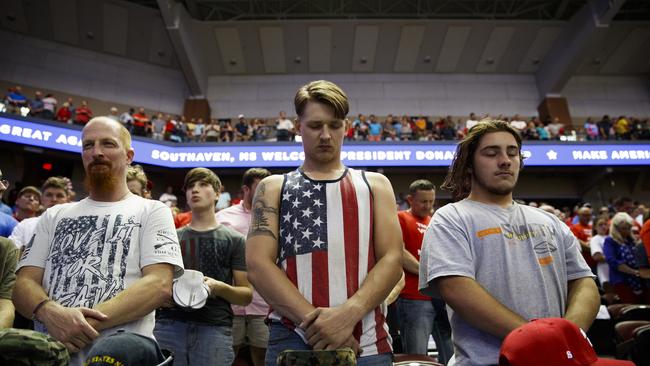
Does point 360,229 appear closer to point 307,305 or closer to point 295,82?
point 307,305

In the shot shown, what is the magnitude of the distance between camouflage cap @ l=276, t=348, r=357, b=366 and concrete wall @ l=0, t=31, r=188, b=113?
17901 mm

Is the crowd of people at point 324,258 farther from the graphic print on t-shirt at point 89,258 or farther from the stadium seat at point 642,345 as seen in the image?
the stadium seat at point 642,345

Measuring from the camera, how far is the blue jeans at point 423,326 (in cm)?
336

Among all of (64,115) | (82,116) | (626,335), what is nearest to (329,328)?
(626,335)

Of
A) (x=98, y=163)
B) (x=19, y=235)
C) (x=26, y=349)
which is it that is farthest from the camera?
(x=19, y=235)

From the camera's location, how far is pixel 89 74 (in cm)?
1659

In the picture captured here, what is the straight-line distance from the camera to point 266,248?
156 cm

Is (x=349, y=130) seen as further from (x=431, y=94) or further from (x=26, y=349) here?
(x=26, y=349)

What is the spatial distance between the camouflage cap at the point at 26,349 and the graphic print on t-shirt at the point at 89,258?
0.74m

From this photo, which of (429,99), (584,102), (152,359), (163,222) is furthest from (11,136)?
(584,102)

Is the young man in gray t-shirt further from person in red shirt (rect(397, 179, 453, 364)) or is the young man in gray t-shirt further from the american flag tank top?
person in red shirt (rect(397, 179, 453, 364))

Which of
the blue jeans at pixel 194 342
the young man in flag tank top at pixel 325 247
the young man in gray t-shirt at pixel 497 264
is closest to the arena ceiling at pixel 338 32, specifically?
the blue jeans at pixel 194 342

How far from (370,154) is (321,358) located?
1206cm

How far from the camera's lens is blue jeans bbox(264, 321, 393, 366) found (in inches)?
56.2
